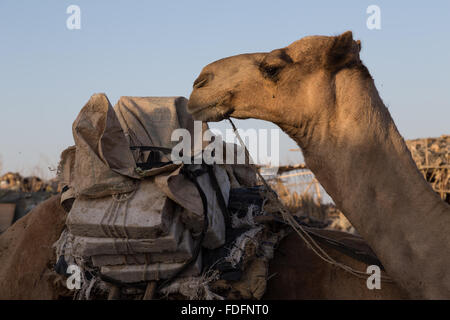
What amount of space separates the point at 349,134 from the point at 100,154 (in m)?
1.64

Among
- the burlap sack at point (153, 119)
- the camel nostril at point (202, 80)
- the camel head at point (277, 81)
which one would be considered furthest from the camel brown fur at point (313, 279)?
the camel nostril at point (202, 80)

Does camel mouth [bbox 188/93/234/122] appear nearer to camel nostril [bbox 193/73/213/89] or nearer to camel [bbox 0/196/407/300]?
camel nostril [bbox 193/73/213/89]

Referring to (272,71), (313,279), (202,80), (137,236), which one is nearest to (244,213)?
(313,279)

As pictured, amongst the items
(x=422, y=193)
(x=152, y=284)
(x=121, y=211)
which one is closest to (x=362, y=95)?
(x=422, y=193)

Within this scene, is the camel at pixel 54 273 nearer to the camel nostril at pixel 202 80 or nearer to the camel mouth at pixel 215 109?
the camel mouth at pixel 215 109

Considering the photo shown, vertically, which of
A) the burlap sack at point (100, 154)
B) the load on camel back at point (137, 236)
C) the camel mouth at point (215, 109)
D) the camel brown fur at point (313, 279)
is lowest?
the camel brown fur at point (313, 279)

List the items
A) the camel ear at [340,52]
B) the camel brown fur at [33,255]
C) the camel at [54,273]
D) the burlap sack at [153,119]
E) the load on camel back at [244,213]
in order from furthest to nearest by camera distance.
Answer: the burlap sack at [153,119]
the camel brown fur at [33,255]
the camel at [54,273]
the camel ear at [340,52]
the load on camel back at [244,213]

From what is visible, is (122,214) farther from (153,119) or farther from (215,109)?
(153,119)

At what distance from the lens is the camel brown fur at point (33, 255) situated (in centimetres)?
310

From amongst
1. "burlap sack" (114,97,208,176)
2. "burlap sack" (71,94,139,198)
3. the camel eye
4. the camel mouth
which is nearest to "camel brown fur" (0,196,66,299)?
"burlap sack" (71,94,139,198)
